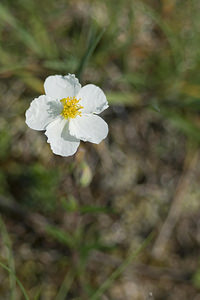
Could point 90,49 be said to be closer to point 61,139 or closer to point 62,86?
point 62,86

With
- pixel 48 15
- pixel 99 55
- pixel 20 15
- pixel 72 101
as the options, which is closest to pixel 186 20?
pixel 99 55

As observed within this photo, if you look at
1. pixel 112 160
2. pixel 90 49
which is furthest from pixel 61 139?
pixel 112 160

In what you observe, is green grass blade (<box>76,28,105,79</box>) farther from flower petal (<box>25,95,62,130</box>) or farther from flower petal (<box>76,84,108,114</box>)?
flower petal (<box>25,95,62,130</box>)

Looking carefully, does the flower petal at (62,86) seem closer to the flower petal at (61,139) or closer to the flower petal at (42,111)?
the flower petal at (42,111)

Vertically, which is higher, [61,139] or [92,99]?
[92,99]

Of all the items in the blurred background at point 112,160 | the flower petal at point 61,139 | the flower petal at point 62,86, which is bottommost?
the blurred background at point 112,160

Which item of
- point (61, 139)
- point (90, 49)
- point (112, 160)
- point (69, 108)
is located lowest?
point (112, 160)

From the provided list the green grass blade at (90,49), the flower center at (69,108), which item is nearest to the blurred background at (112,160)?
the green grass blade at (90,49)
